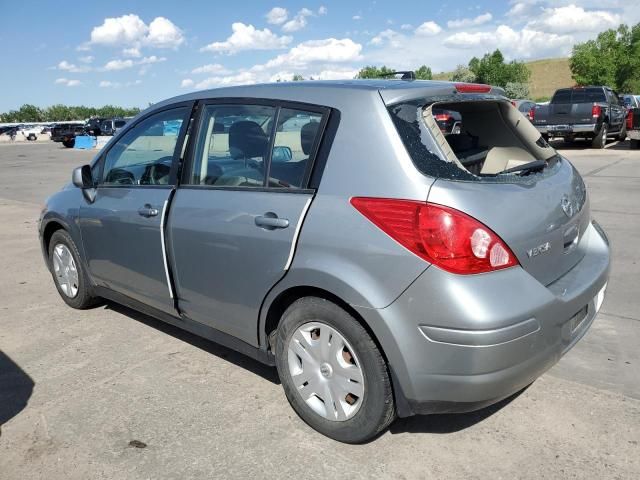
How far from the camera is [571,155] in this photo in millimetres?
16688

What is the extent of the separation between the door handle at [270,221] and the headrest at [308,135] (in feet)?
1.18

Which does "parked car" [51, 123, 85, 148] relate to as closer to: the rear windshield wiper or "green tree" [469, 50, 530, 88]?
the rear windshield wiper

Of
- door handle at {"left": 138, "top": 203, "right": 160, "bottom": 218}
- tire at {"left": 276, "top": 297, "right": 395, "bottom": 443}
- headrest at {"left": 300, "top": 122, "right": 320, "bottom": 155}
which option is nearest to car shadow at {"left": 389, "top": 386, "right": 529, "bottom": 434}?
tire at {"left": 276, "top": 297, "right": 395, "bottom": 443}

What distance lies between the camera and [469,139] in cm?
361

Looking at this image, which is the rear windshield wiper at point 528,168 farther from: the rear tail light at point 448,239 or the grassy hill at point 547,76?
the grassy hill at point 547,76

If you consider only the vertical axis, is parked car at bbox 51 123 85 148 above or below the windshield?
below

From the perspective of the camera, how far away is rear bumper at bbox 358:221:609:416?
91.3 inches

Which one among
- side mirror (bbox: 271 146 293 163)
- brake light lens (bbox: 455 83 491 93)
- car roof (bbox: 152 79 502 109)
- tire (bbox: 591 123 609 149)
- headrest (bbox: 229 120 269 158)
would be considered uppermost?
car roof (bbox: 152 79 502 109)

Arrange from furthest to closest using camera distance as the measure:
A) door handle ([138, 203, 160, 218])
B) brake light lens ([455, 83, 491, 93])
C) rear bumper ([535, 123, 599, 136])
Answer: rear bumper ([535, 123, 599, 136]) → door handle ([138, 203, 160, 218]) → brake light lens ([455, 83, 491, 93])

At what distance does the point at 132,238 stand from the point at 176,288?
51 cm

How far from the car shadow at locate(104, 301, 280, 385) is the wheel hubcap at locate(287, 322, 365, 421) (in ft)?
2.04

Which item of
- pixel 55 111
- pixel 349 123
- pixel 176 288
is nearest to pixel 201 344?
pixel 176 288

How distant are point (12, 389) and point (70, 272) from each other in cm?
137

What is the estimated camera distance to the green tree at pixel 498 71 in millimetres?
81562
